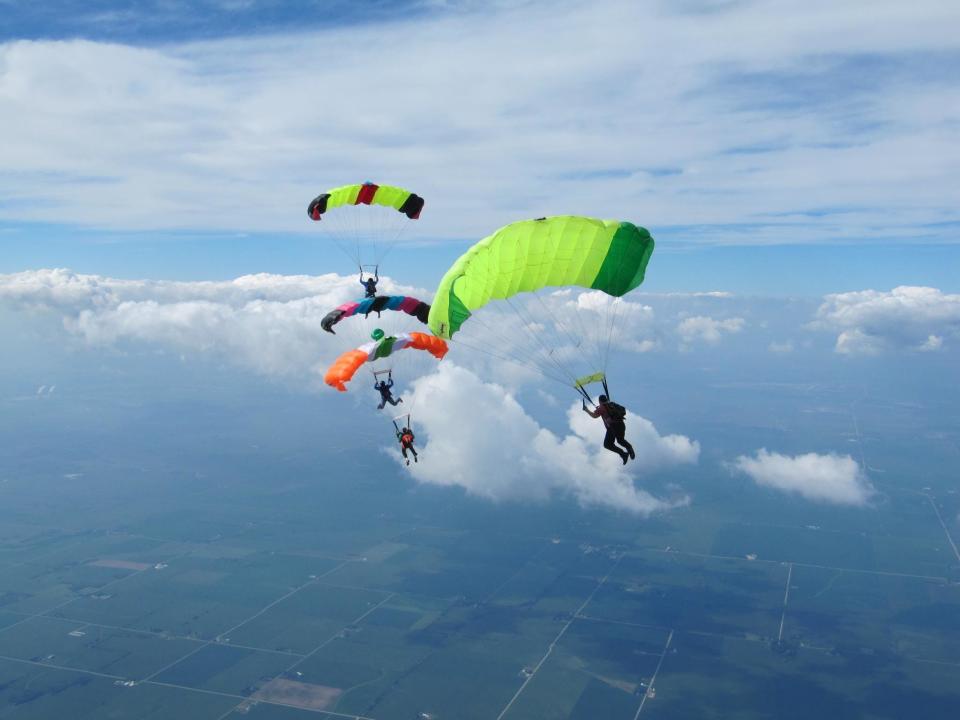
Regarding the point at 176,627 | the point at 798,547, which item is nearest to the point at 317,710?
the point at 176,627

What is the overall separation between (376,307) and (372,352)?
2.13 m

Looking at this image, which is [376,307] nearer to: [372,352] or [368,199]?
[372,352]

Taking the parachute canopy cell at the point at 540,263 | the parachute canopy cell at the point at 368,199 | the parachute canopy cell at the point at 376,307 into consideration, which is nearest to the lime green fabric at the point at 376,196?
the parachute canopy cell at the point at 368,199

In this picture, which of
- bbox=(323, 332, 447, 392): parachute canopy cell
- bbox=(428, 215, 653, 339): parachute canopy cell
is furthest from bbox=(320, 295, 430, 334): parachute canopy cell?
bbox=(428, 215, 653, 339): parachute canopy cell

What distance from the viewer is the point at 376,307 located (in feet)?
120

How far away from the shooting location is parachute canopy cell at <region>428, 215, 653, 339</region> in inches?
1072

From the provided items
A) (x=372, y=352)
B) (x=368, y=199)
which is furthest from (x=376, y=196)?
(x=372, y=352)

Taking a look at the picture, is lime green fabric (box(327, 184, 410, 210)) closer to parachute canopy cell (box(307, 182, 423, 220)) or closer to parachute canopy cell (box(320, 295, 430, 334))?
parachute canopy cell (box(307, 182, 423, 220))

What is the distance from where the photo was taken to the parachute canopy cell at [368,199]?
36.5 metres

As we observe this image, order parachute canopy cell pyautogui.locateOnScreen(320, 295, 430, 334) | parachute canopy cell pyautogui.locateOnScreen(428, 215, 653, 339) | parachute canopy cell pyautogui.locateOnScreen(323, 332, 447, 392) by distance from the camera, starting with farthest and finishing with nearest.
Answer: parachute canopy cell pyautogui.locateOnScreen(320, 295, 430, 334) → parachute canopy cell pyautogui.locateOnScreen(323, 332, 447, 392) → parachute canopy cell pyautogui.locateOnScreen(428, 215, 653, 339)

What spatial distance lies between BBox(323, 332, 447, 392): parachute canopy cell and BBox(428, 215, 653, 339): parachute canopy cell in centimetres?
783

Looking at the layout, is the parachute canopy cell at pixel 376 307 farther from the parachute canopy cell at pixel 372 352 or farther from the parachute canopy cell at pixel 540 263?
the parachute canopy cell at pixel 540 263

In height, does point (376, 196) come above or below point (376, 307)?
above

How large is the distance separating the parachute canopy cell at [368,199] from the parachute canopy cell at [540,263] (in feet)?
35.6
